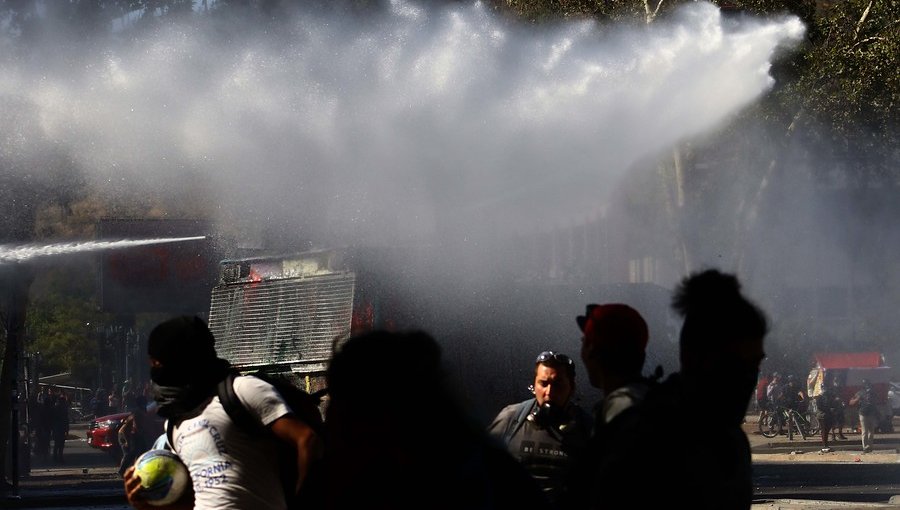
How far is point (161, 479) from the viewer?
159 inches

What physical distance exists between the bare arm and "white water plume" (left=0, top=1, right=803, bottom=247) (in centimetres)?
1023

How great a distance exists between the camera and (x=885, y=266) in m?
42.7

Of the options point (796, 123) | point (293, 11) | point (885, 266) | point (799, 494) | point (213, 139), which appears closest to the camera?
point (799, 494)

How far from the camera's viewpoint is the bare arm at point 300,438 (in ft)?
12.4

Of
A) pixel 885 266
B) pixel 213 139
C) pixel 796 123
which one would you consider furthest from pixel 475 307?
pixel 885 266

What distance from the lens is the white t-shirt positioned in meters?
3.98

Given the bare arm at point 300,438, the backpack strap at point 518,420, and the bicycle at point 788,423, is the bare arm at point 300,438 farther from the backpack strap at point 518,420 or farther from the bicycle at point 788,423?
the bicycle at point 788,423

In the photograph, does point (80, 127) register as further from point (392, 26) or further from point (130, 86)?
point (392, 26)

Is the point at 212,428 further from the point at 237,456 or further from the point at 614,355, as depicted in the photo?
the point at 614,355

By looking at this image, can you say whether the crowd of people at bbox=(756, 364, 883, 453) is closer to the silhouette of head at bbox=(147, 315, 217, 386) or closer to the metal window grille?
the metal window grille

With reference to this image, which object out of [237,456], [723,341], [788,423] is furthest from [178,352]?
[788,423]

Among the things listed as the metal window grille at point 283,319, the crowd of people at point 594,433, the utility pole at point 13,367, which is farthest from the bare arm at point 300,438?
the utility pole at point 13,367

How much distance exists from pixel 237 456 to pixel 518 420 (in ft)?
5.65

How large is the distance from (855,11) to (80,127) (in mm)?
14895
